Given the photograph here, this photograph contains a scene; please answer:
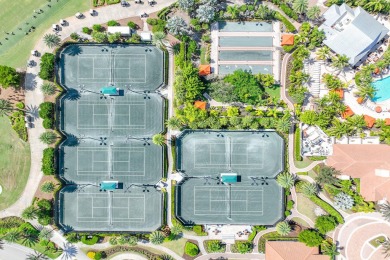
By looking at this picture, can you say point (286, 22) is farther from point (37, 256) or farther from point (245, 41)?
point (37, 256)

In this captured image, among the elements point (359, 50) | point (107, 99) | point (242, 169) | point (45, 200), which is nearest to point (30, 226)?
point (45, 200)

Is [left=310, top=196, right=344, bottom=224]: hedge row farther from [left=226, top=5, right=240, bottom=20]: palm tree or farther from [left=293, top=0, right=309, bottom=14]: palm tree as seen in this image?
[left=226, top=5, right=240, bottom=20]: palm tree

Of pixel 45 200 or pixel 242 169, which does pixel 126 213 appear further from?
pixel 242 169

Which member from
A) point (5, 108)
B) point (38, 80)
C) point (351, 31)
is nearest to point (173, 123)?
point (38, 80)

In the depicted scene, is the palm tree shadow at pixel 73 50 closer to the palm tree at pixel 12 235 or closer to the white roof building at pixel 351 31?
the palm tree at pixel 12 235

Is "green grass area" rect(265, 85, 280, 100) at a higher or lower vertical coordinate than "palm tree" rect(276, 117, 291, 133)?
higher

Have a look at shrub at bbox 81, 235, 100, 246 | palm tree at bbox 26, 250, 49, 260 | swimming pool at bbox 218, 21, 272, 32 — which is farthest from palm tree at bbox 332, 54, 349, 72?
palm tree at bbox 26, 250, 49, 260

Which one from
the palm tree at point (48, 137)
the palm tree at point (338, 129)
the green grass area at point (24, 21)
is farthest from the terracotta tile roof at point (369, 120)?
the palm tree at point (48, 137)
